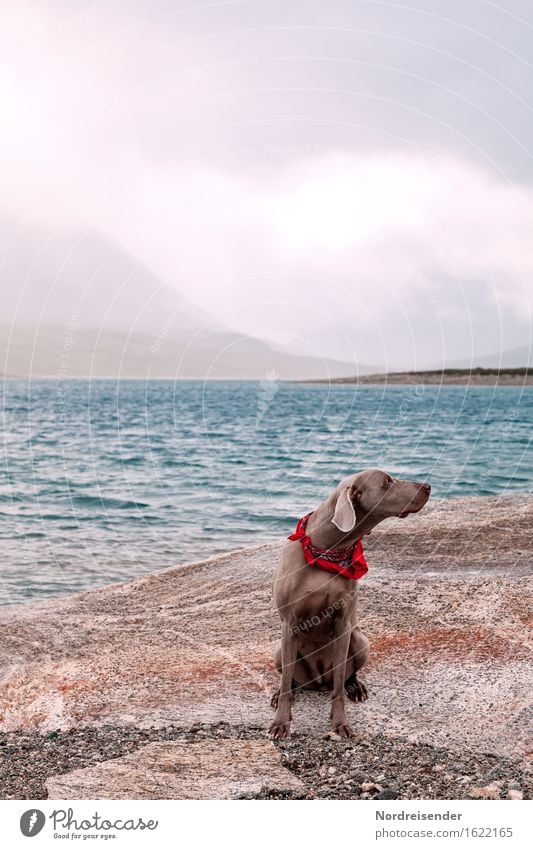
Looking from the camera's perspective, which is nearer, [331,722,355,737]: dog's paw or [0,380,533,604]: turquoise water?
[331,722,355,737]: dog's paw

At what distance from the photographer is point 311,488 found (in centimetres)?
2484

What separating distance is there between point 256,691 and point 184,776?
4.81ft

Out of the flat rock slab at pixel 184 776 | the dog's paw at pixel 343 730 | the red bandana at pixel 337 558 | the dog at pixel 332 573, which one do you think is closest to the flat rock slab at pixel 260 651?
the dog's paw at pixel 343 730

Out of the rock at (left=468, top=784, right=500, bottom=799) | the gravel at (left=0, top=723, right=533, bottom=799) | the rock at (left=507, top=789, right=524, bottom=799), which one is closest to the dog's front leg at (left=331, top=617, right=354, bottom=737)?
the gravel at (left=0, top=723, right=533, bottom=799)

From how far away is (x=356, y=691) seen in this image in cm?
658

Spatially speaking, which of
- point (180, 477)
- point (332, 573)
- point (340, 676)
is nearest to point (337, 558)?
point (332, 573)

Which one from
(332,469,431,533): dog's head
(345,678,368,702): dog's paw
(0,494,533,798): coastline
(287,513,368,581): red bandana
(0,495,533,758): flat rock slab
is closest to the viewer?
(0,494,533,798): coastline

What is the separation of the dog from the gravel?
0.27 m

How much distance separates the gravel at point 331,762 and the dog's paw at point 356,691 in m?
0.62

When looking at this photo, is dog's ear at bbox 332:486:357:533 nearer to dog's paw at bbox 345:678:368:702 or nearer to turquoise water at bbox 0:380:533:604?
dog's paw at bbox 345:678:368:702

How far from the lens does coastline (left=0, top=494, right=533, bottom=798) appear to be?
546 cm

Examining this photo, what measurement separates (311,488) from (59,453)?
44.6 ft

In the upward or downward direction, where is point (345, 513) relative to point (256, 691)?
upward

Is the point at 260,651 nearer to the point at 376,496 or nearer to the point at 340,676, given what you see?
the point at 340,676
